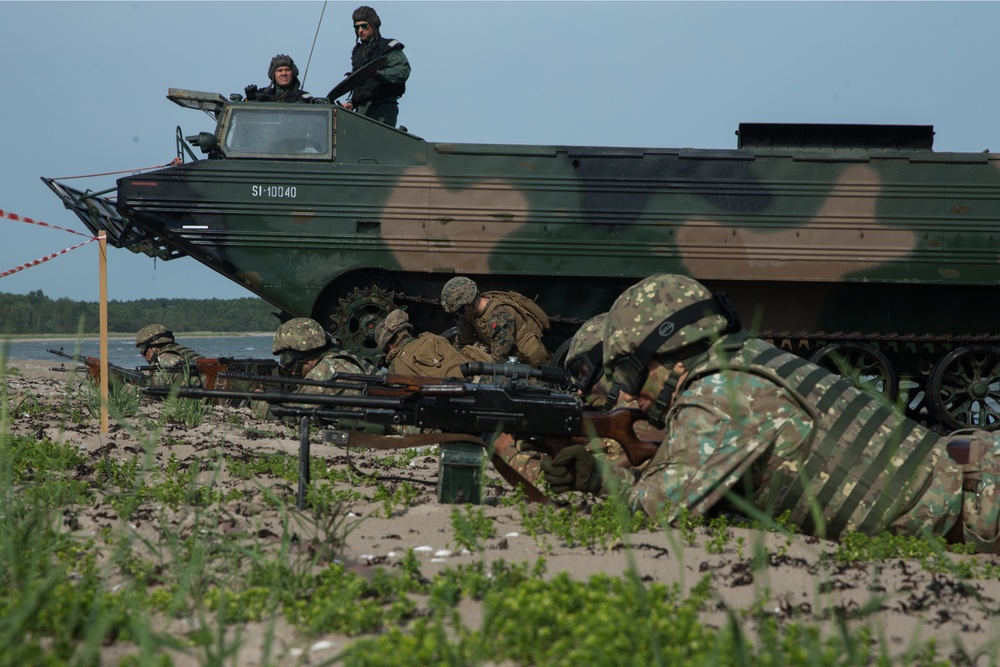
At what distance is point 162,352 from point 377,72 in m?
3.92

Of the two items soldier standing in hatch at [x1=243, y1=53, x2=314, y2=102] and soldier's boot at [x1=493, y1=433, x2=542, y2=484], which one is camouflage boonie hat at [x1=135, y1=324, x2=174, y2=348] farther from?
soldier's boot at [x1=493, y1=433, x2=542, y2=484]

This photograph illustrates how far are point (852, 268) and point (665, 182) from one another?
2.18m

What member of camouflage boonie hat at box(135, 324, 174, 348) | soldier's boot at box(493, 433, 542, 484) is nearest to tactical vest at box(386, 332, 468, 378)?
soldier's boot at box(493, 433, 542, 484)

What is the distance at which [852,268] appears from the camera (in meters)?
11.2

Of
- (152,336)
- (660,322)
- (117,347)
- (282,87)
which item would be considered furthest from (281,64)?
(117,347)

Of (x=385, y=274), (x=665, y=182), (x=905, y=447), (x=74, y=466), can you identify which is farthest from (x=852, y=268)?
(x=74, y=466)

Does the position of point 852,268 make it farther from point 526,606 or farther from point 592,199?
point 526,606

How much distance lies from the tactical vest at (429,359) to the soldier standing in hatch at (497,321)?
1.09 m

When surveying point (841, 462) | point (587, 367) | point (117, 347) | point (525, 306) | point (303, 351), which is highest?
point (525, 306)

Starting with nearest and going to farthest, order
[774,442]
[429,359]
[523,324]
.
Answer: [774,442], [429,359], [523,324]

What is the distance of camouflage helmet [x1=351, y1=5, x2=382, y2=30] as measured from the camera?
11656mm

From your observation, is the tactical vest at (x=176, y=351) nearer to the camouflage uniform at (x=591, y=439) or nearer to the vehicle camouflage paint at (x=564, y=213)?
the vehicle camouflage paint at (x=564, y=213)

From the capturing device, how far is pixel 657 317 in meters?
4.57

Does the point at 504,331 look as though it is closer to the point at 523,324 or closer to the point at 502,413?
the point at 523,324
